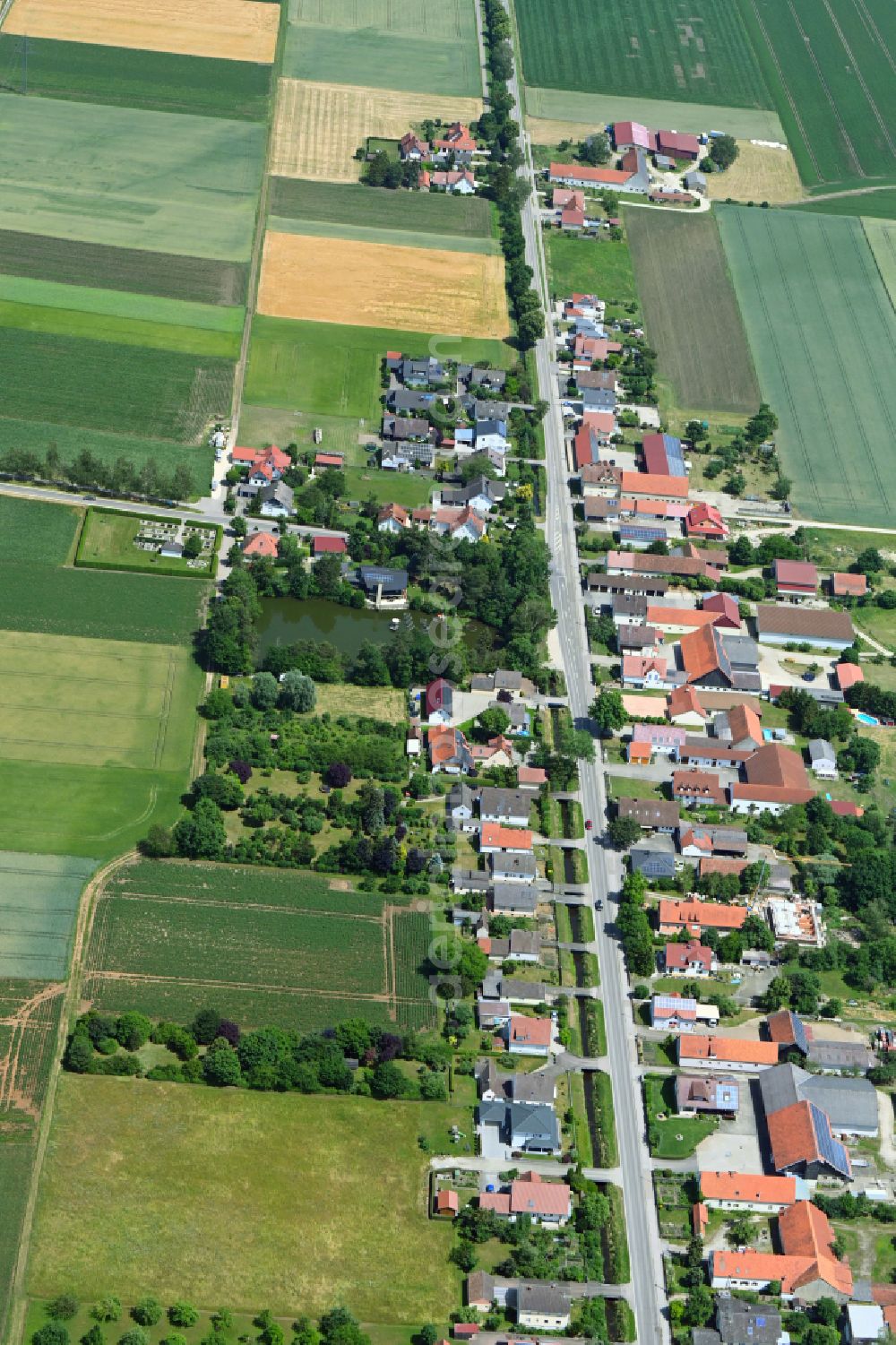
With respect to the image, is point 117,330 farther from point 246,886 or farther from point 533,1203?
point 533,1203

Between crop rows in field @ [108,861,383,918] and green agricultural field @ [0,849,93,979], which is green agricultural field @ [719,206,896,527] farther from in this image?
green agricultural field @ [0,849,93,979]

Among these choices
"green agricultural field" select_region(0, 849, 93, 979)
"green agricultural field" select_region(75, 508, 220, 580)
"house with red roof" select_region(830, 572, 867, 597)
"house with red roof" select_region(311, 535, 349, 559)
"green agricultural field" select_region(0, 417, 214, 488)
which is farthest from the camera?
"green agricultural field" select_region(0, 417, 214, 488)

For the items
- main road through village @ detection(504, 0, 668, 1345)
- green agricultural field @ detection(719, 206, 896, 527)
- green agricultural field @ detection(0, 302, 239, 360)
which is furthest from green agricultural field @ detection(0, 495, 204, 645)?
green agricultural field @ detection(719, 206, 896, 527)

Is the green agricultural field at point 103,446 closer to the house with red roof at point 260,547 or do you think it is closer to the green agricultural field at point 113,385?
the green agricultural field at point 113,385

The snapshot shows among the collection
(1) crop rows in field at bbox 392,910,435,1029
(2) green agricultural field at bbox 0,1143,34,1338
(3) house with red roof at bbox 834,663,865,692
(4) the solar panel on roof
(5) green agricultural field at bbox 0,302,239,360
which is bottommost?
(2) green agricultural field at bbox 0,1143,34,1338

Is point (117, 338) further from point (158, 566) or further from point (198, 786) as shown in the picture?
point (198, 786)

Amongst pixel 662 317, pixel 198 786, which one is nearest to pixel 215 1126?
pixel 198 786

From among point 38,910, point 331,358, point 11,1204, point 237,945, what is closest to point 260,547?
point 331,358
